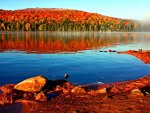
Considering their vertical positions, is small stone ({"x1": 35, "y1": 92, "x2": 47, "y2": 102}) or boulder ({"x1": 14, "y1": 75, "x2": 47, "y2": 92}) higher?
boulder ({"x1": 14, "y1": 75, "x2": 47, "y2": 92})

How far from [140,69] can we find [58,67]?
473 inches

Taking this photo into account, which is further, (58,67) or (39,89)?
(58,67)

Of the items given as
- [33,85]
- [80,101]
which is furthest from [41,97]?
[80,101]

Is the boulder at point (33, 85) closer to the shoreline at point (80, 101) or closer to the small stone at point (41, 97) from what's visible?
the shoreline at point (80, 101)

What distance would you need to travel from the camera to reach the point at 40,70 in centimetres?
3638

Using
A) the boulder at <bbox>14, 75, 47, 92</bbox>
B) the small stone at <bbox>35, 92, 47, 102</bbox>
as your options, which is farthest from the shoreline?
the boulder at <bbox>14, 75, 47, 92</bbox>

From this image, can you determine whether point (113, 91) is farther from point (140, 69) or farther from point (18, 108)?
point (140, 69)

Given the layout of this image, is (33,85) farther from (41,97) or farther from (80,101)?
(80,101)

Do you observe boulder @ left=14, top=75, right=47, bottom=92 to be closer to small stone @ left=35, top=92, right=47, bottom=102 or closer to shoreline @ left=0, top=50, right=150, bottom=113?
shoreline @ left=0, top=50, right=150, bottom=113

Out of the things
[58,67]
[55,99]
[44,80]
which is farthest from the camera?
[58,67]

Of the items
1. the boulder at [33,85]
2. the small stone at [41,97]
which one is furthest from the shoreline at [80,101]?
the boulder at [33,85]

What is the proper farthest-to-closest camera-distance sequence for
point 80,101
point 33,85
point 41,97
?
point 33,85
point 41,97
point 80,101

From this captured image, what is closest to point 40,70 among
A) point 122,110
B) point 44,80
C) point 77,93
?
point 44,80

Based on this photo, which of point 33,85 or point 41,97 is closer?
point 41,97
